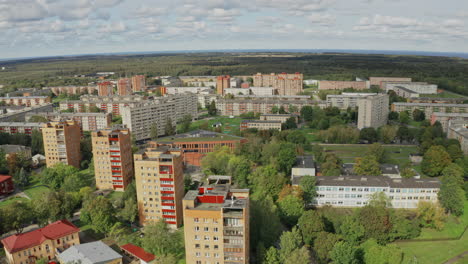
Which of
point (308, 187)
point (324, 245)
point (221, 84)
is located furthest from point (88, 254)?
point (221, 84)

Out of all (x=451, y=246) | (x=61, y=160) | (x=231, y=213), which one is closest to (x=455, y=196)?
(x=451, y=246)

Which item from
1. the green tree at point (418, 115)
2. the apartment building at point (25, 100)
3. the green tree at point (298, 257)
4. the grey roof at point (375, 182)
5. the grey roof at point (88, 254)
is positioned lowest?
the grey roof at point (88, 254)

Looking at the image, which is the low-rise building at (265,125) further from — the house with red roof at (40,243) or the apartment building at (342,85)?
the apartment building at (342,85)

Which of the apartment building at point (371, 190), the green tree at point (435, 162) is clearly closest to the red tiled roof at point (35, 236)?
the apartment building at point (371, 190)

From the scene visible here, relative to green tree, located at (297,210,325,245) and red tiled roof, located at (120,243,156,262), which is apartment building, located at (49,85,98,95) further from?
green tree, located at (297,210,325,245)

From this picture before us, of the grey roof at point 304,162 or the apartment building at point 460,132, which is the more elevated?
the apartment building at point 460,132

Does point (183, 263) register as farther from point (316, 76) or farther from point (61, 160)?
point (316, 76)
